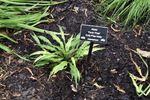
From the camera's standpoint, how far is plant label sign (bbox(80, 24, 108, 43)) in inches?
39.7

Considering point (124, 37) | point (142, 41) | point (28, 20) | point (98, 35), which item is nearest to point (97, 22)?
point (124, 37)

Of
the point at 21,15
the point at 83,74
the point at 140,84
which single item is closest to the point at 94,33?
the point at 83,74

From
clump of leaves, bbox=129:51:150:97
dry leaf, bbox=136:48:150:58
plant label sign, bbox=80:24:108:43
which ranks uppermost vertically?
plant label sign, bbox=80:24:108:43

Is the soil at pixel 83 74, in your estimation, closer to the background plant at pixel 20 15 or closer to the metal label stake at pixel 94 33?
the background plant at pixel 20 15

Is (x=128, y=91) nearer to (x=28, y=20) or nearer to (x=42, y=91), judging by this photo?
(x=42, y=91)

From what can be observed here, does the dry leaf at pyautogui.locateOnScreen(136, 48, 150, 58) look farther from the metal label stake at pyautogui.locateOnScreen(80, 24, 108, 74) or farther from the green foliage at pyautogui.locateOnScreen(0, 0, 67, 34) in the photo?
the green foliage at pyautogui.locateOnScreen(0, 0, 67, 34)

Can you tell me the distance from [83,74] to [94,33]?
53 cm

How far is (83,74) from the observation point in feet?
4.43

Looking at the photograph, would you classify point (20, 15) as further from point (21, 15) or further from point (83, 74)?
point (83, 74)

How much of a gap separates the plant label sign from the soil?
451 millimetres

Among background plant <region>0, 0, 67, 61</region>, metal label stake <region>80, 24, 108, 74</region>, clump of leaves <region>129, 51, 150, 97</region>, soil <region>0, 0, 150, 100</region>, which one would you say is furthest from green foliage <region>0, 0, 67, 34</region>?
clump of leaves <region>129, 51, 150, 97</region>

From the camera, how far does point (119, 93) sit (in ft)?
4.11

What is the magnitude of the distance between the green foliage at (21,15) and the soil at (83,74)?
4.8 inches

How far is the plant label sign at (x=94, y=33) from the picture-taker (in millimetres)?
1008
